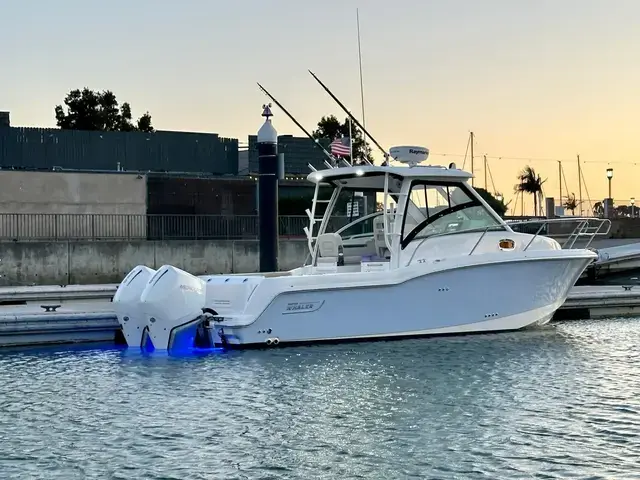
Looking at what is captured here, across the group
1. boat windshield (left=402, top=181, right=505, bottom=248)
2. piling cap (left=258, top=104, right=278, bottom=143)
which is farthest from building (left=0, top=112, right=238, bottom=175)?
boat windshield (left=402, top=181, right=505, bottom=248)

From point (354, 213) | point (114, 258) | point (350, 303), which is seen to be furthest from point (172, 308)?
point (114, 258)

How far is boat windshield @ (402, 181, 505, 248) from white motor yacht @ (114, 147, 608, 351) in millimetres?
18

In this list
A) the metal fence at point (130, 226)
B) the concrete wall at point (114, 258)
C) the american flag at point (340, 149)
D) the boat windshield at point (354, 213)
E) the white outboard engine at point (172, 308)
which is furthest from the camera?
the metal fence at point (130, 226)

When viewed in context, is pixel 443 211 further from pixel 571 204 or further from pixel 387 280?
pixel 571 204

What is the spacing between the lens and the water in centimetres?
755

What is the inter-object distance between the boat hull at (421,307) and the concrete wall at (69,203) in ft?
58.7

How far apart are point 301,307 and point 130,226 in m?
18.3

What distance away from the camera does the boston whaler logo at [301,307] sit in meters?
13.9

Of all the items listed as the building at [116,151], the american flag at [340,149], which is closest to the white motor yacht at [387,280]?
the american flag at [340,149]

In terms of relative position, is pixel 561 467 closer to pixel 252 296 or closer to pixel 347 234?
pixel 252 296

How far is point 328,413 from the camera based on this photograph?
9.47m

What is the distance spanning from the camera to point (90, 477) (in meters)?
7.23

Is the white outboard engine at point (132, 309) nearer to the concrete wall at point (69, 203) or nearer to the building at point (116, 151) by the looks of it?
the concrete wall at point (69, 203)

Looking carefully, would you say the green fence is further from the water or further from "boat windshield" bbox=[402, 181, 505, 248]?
the water
